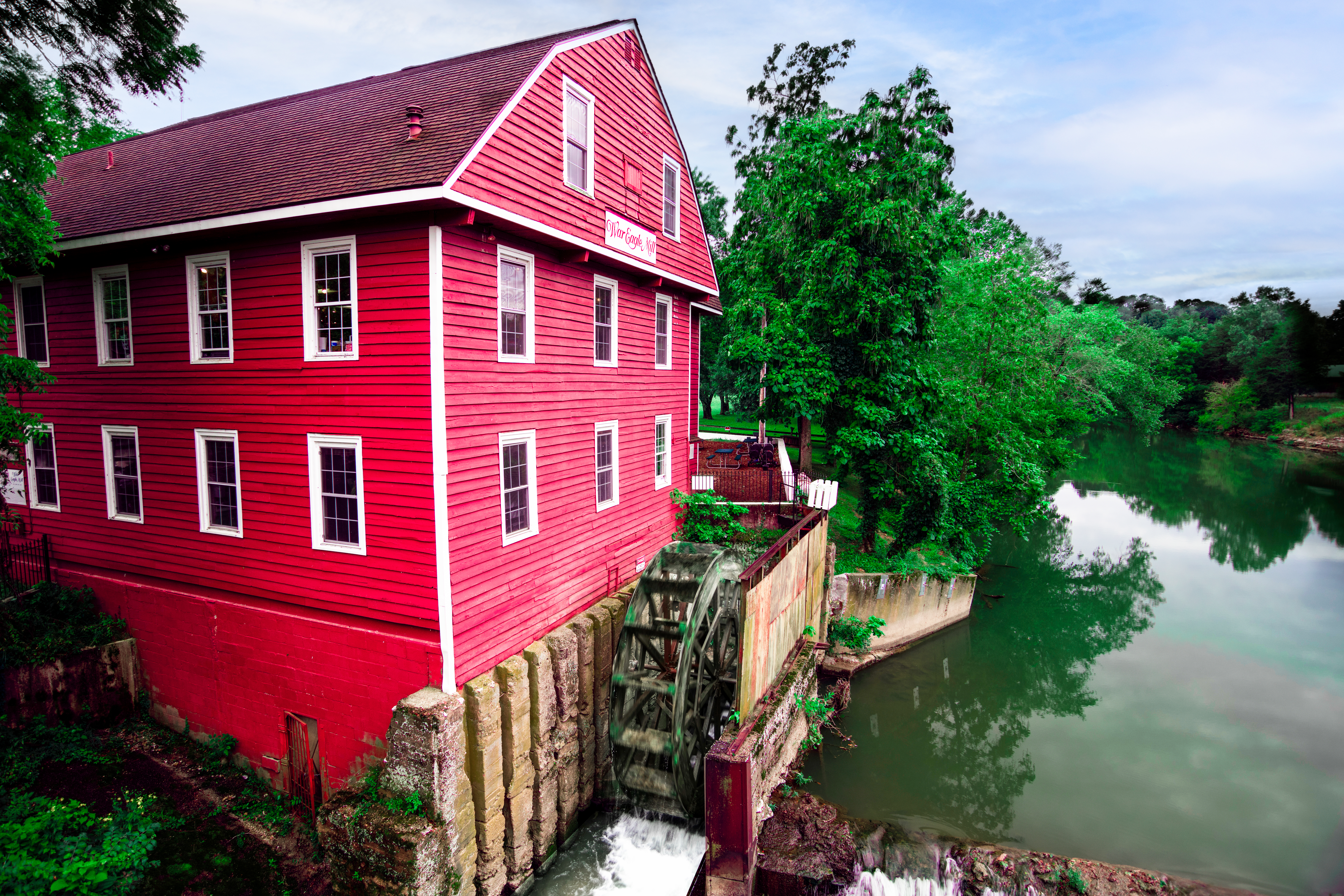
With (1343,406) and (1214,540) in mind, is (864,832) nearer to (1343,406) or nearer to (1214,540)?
(1214,540)

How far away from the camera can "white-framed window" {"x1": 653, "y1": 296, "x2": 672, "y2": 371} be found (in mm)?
12703

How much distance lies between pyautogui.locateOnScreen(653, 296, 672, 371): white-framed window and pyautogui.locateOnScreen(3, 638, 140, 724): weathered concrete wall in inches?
387

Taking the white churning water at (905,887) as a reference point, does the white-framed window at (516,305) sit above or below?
above

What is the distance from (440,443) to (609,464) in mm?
4328

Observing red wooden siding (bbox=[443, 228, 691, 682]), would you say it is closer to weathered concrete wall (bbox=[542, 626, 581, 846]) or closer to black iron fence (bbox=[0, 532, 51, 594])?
weathered concrete wall (bbox=[542, 626, 581, 846])

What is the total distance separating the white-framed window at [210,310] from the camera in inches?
317

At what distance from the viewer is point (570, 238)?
859 cm

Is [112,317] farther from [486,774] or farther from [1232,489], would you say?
[1232,489]

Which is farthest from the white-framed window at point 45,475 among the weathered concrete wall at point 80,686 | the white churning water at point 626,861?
the white churning water at point 626,861

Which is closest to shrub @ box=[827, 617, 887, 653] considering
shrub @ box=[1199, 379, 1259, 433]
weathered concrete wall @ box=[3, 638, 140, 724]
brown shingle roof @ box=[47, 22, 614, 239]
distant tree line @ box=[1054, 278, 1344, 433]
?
brown shingle roof @ box=[47, 22, 614, 239]

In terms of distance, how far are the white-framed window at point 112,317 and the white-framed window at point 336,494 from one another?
393 cm

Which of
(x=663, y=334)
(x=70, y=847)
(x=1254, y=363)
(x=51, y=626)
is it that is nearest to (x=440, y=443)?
(x=70, y=847)

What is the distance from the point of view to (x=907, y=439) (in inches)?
587

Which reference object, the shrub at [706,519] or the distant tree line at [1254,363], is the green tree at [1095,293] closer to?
the distant tree line at [1254,363]
